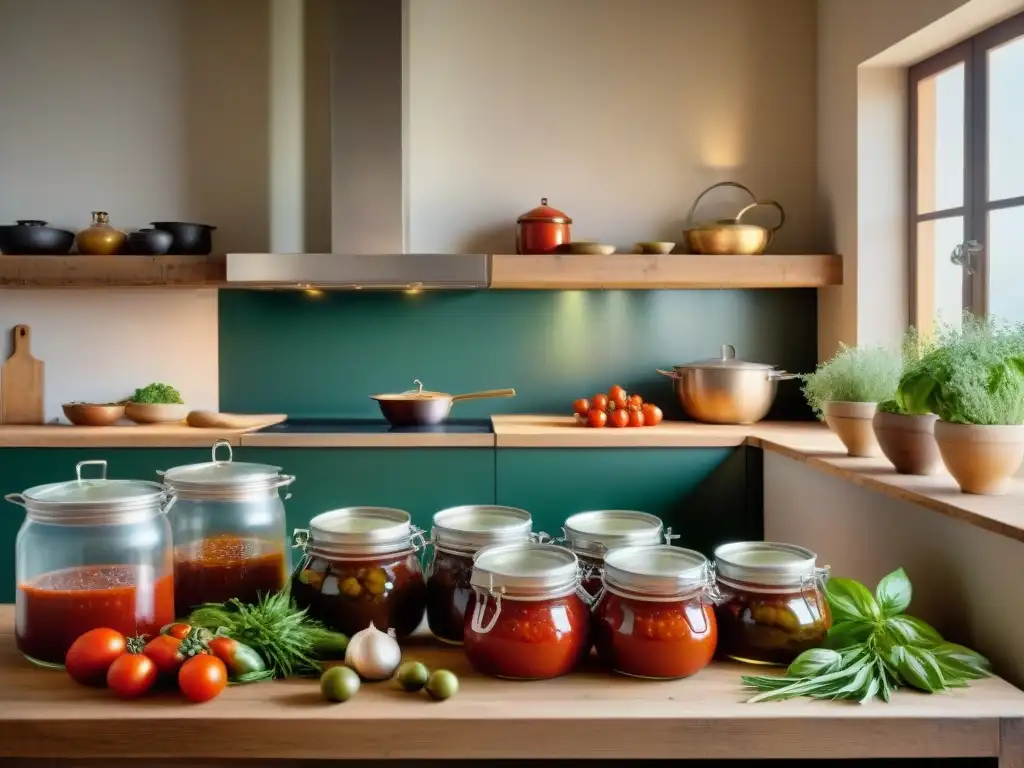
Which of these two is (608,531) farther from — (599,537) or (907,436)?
(907,436)

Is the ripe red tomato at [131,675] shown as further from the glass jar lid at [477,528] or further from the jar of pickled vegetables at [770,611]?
the jar of pickled vegetables at [770,611]

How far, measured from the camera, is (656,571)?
48.4 inches

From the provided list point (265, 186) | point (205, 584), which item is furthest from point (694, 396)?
point (205, 584)

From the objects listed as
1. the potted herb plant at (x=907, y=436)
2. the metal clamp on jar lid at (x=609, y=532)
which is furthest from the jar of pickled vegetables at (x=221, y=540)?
the potted herb plant at (x=907, y=436)

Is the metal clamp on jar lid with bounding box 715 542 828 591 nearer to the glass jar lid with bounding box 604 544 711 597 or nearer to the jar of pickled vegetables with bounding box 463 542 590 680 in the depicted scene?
the glass jar lid with bounding box 604 544 711 597

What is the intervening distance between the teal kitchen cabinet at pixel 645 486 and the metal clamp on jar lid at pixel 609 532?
192cm

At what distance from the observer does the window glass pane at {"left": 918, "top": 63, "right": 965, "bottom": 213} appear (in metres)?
3.27

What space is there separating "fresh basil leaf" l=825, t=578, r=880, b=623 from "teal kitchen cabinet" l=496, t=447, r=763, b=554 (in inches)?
79.9

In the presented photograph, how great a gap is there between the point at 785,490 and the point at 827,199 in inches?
59.2

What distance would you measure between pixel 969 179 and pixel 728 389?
1.14m

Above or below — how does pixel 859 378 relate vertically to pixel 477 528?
above

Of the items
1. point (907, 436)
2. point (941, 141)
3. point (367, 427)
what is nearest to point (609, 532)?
point (907, 436)

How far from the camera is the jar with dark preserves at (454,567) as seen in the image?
4.43 ft

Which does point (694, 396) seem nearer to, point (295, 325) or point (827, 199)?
point (827, 199)
